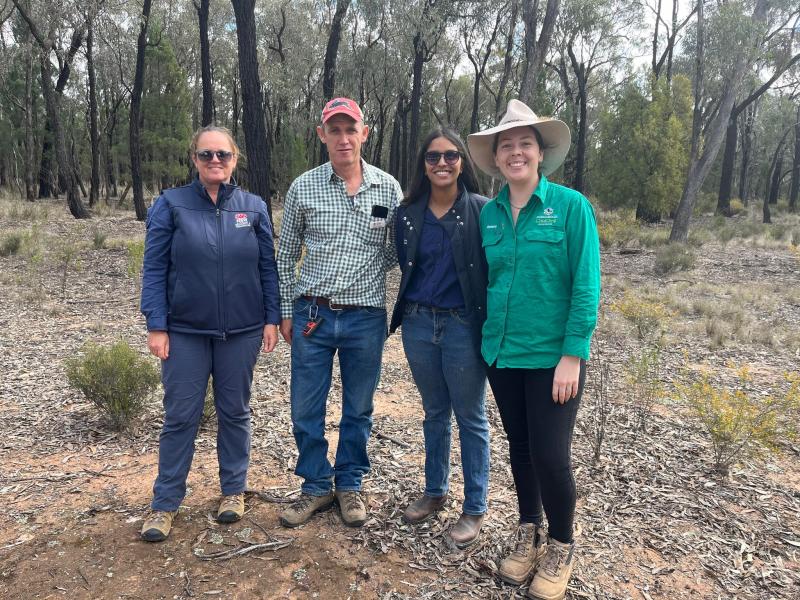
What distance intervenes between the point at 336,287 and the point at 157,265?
0.85 m

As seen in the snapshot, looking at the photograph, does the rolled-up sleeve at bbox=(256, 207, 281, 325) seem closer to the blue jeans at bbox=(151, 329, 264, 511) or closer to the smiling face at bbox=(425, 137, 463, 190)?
the blue jeans at bbox=(151, 329, 264, 511)

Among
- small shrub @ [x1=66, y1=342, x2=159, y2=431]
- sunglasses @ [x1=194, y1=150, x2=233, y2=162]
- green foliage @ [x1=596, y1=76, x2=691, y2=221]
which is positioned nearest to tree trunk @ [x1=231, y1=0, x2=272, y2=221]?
small shrub @ [x1=66, y1=342, x2=159, y2=431]

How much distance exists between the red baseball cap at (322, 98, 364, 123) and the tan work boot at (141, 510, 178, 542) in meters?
2.11

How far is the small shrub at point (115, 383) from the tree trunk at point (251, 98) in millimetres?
4904

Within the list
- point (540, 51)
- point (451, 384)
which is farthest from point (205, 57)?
point (451, 384)

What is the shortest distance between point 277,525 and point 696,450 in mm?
2861

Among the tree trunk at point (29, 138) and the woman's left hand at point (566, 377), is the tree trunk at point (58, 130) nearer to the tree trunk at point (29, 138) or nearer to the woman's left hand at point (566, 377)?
the tree trunk at point (29, 138)

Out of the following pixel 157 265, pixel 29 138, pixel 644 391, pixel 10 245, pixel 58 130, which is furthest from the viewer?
pixel 29 138

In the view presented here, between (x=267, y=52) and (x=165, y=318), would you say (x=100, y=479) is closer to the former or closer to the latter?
(x=165, y=318)

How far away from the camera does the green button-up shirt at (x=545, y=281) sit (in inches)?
85.7

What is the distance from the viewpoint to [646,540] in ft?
9.39

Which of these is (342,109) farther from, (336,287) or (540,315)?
(540,315)

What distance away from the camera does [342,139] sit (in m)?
2.73

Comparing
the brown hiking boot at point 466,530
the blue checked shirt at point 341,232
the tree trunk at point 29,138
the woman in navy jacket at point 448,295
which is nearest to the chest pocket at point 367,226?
the blue checked shirt at point 341,232
